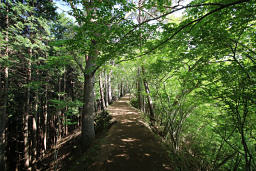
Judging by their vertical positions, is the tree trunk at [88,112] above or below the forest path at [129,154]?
above

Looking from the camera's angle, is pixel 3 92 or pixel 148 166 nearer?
pixel 148 166

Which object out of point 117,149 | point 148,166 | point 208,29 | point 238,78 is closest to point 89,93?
point 117,149

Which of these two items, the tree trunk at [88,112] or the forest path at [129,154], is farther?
the tree trunk at [88,112]

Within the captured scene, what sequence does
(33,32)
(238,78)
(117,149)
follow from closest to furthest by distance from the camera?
(238,78)
(117,149)
(33,32)

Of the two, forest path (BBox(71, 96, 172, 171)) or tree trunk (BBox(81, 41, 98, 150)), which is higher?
tree trunk (BBox(81, 41, 98, 150))

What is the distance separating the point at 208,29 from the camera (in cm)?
249

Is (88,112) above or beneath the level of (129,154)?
above

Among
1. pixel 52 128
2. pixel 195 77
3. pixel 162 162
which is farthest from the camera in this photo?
pixel 52 128

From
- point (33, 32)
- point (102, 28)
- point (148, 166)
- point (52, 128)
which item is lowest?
point (52, 128)

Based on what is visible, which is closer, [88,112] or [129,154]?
[129,154]

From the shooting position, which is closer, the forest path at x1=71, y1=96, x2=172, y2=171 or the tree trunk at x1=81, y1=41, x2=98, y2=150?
the forest path at x1=71, y1=96, x2=172, y2=171

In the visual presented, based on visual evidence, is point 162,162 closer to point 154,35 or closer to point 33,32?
point 154,35

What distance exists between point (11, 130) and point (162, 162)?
18229 mm

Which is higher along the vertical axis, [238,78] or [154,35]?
[154,35]
